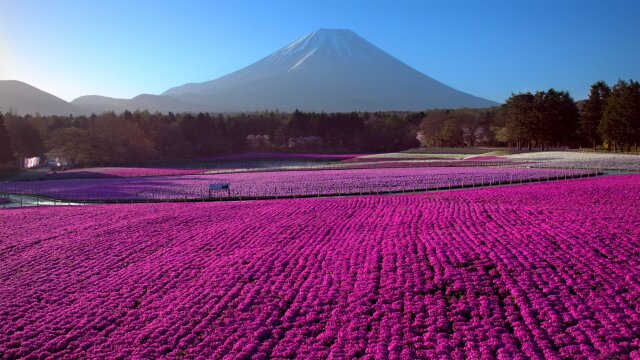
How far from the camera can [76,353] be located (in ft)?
31.6

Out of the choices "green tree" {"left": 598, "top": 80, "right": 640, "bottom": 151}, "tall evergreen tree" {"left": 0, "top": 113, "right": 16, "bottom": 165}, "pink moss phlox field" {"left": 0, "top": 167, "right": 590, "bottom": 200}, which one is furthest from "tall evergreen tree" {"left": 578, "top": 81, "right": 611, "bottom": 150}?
"tall evergreen tree" {"left": 0, "top": 113, "right": 16, "bottom": 165}

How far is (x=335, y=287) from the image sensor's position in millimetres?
12852

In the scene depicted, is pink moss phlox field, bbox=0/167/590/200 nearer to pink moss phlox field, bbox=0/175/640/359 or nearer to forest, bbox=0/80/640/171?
pink moss phlox field, bbox=0/175/640/359

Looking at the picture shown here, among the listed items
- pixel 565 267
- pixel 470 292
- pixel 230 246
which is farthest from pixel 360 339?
pixel 230 246

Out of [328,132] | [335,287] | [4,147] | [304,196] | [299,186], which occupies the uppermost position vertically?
[328,132]

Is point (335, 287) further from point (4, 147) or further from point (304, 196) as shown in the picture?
point (4, 147)

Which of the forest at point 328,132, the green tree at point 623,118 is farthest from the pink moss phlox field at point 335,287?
the forest at point 328,132

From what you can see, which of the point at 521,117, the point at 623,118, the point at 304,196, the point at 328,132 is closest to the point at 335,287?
→ the point at 304,196

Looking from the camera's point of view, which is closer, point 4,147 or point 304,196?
point 304,196

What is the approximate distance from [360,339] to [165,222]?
52.8 ft

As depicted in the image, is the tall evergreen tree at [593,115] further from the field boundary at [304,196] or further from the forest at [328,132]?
the field boundary at [304,196]

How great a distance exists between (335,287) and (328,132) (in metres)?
111

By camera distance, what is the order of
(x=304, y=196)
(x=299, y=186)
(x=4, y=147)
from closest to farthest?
1. (x=304, y=196)
2. (x=299, y=186)
3. (x=4, y=147)

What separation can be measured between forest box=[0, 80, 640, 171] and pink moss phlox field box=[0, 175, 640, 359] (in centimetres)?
6294
